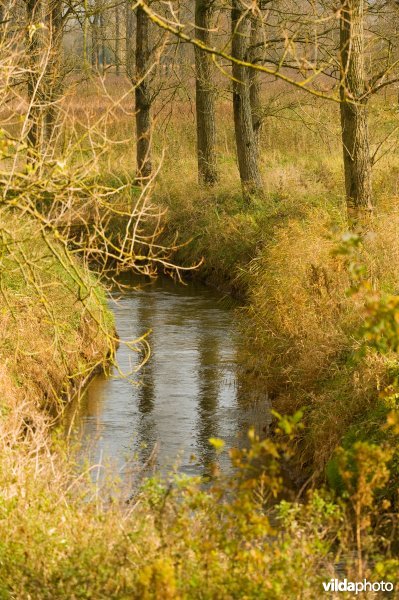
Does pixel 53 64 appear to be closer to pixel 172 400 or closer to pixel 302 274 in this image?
pixel 302 274

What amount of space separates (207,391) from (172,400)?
1.81ft

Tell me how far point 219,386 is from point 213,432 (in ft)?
6.13

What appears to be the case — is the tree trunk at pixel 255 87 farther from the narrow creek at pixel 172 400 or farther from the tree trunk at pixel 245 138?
the narrow creek at pixel 172 400

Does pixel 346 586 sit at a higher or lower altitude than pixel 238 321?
lower

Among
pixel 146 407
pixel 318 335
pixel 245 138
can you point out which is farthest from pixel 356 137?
pixel 245 138

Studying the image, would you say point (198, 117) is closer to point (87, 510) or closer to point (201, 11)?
point (201, 11)

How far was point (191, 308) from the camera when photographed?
58.6ft

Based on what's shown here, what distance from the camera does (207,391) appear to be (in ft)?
41.8

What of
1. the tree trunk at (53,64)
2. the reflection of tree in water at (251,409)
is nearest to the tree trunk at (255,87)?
the tree trunk at (53,64)

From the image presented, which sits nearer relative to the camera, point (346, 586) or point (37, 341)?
point (346, 586)

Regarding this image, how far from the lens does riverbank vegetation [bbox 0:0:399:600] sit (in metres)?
5.16

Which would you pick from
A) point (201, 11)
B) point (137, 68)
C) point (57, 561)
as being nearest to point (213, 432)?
point (57, 561)

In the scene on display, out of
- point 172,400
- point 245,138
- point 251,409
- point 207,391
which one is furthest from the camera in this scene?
point 245,138

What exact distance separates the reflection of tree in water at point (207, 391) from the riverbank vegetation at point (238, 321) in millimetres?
523
